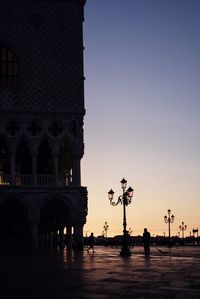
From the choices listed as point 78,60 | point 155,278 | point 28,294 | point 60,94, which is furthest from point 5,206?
point 28,294

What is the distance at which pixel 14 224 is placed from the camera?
3403 centimetres

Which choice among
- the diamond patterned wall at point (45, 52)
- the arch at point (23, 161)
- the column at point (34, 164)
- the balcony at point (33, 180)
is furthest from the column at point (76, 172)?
the arch at point (23, 161)

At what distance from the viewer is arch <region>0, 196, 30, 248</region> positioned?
30.8 meters

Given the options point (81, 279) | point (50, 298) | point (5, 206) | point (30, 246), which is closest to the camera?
point (50, 298)

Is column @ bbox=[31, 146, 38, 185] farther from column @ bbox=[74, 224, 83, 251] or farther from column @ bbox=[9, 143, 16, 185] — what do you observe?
column @ bbox=[74, 224, 83, 251]

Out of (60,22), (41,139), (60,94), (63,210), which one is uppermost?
(60,22)

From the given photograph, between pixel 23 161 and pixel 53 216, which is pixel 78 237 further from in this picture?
pixel 23 161

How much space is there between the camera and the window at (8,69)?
31844mm

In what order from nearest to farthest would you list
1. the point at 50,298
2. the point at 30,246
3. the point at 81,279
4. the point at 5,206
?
1. the point at 50,298
2. the point at 81,279
3. the point at 30,246
4. the point at 5,206

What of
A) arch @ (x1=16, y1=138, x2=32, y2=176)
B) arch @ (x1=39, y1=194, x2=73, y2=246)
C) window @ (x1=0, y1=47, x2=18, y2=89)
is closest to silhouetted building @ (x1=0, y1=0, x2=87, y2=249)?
window @ (x1=0, y1=47, x2=18, y2=89)

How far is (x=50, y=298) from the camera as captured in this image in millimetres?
6336

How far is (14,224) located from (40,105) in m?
7.70

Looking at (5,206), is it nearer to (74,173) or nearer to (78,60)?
(74,173)

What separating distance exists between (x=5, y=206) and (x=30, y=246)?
317cm
